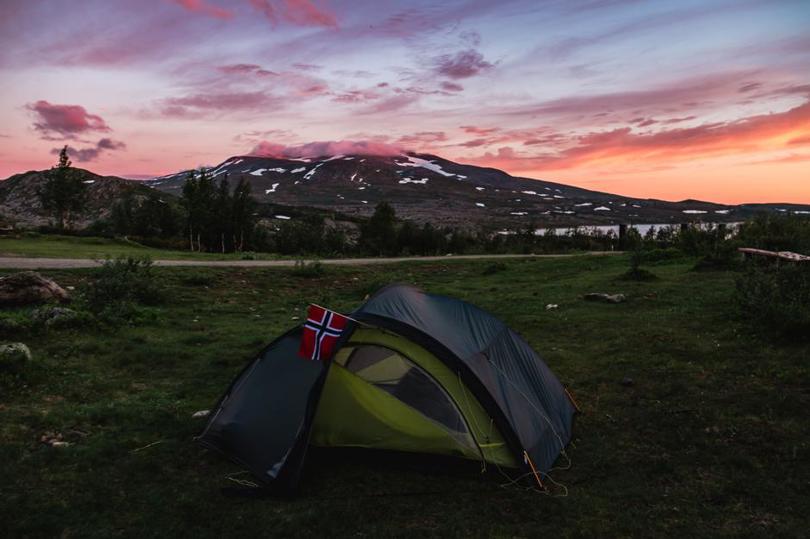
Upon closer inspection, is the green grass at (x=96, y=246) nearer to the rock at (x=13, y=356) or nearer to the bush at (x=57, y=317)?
the bush at (x=57, y=317)

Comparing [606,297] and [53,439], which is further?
[606,297]

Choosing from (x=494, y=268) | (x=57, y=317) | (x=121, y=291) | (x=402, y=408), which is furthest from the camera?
(x=494, y=268)

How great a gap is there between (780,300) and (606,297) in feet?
17.3

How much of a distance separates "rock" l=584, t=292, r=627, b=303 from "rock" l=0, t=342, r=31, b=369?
1456 cm

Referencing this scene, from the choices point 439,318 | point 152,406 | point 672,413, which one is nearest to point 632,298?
point 672,413

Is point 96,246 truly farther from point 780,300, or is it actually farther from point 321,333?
point 780,300

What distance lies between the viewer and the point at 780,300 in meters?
11.3

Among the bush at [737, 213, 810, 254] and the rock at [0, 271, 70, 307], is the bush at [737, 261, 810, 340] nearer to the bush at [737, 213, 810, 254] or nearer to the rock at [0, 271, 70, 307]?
the bush at [737, 213, 810, 254]

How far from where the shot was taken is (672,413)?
8.04 meters

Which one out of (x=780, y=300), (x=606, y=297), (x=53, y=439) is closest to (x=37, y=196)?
(x=606, y=297)

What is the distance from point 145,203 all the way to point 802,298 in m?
73.4

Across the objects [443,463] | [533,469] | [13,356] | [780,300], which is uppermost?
[780,300]

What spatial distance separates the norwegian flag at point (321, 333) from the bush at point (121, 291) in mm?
8009

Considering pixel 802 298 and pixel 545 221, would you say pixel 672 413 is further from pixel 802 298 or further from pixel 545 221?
pixel 545 221
